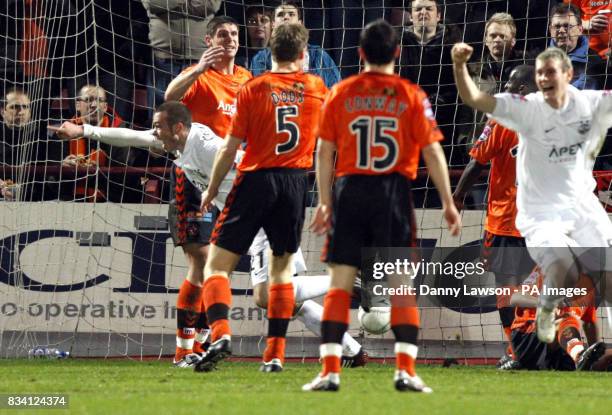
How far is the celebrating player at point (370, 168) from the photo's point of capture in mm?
6711

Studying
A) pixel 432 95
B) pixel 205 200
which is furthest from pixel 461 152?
pixel 205 200

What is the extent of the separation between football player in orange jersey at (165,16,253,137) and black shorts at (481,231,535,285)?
7.47ft

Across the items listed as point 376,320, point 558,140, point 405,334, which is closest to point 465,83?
point 558,140

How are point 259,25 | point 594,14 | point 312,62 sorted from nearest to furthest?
point 312,62
point 594,14
point 259,25

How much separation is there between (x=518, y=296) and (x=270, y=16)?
4.12 metres

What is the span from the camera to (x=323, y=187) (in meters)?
6.71

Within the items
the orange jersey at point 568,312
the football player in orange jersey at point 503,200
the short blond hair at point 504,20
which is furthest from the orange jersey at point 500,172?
the short blond hair at point 504,20

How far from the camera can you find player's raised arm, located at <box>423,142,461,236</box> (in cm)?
668

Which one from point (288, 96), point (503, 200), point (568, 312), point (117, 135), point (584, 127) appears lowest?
point (568, 312)

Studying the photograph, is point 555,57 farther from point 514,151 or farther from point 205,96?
point 205,96

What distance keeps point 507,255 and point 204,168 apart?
2.52 m

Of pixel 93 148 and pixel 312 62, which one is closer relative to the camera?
pixel 312 62

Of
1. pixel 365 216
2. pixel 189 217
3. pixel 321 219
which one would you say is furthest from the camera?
pixel 189 217

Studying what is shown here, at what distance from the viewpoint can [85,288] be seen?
11.1m
